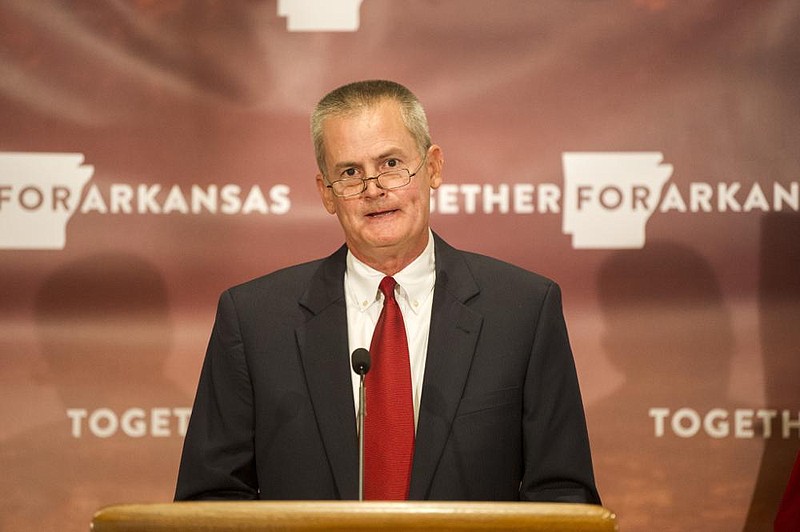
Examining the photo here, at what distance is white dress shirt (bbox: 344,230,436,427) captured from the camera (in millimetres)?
2053

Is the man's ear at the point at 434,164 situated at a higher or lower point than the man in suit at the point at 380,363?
higher

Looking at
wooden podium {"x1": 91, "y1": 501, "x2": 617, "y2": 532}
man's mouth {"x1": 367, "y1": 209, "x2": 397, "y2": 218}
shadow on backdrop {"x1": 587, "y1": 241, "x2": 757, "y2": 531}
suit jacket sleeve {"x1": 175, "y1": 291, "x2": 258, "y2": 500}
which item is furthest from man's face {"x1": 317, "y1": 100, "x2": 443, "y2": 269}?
shadow on backdrop {"x1": 587, "y1": 241, "x2": 757, "y2": 531}

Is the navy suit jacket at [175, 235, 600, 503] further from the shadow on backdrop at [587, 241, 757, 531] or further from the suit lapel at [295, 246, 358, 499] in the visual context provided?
the shadow on backdrop at [587, 241, 757, 531]

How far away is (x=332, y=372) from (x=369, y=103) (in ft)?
1.87

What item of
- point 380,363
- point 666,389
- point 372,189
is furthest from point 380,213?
point 666,389

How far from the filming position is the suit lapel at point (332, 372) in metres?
1.93

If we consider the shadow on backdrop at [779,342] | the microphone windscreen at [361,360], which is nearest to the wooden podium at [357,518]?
the microphone windscreen at [361,360]

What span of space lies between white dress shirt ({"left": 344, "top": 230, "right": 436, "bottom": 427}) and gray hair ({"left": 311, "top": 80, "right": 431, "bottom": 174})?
0.25 metres

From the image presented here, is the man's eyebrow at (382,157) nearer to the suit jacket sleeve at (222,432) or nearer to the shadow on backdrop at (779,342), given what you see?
the suit jacket sleeve at (222,432)

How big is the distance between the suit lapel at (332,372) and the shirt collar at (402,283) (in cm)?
4

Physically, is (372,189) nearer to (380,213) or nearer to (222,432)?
(380,213)

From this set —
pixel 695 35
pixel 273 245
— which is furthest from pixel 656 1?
pixel 273 245

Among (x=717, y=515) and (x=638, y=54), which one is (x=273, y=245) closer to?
(x=638, y=54)

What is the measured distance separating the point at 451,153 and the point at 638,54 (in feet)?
2.17
